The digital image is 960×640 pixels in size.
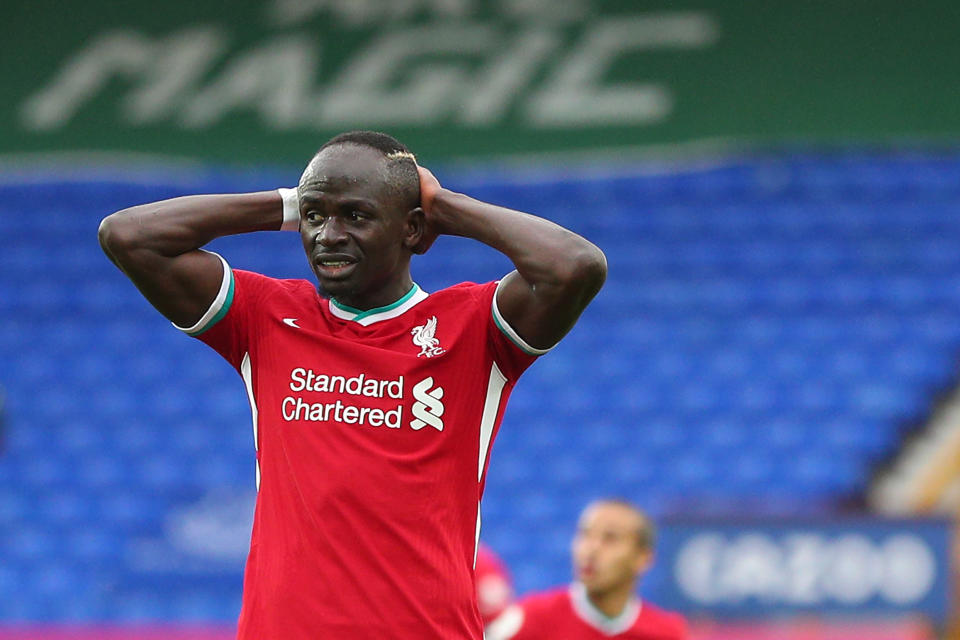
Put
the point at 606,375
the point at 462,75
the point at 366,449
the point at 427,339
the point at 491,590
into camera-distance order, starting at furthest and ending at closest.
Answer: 1. the point at 462,75
2. the point at 606,375
3. the point at 491,590
4. the point at 427,339
5. the point at 366,449

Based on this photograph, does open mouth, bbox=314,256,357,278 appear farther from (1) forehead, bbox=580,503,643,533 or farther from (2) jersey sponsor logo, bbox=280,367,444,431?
(1) forehead, bbox=580,503,643,533

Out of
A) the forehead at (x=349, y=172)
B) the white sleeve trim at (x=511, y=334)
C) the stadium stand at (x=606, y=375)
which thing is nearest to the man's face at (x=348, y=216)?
the forehead at (x=349, y=172)

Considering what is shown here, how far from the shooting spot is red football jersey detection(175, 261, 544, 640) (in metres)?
2.30

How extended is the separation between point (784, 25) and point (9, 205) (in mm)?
6092

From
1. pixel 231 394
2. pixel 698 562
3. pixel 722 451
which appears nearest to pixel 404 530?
pixel 698 562

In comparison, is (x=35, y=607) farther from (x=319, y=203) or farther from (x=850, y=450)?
(x=319, y=203)

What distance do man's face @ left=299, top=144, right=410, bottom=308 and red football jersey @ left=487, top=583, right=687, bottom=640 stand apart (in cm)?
270

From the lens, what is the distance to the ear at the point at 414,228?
248 centimetres

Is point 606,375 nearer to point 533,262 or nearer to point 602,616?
point 602,616

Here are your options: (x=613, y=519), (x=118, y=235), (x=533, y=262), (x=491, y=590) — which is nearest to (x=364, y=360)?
(x=533, y=262)

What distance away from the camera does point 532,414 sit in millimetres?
9898

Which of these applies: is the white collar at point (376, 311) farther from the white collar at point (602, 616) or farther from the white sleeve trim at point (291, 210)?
the white collar at point (602, 616)

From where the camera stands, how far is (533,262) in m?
2.42

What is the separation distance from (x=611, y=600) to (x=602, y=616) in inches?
2.6
